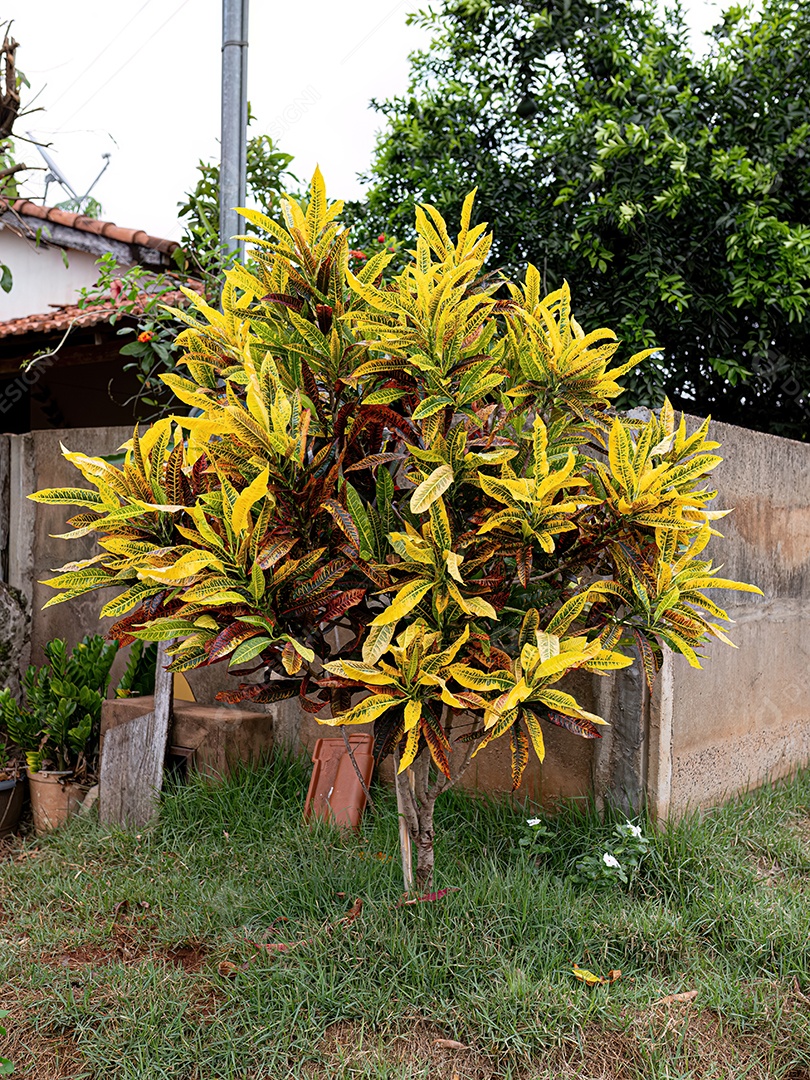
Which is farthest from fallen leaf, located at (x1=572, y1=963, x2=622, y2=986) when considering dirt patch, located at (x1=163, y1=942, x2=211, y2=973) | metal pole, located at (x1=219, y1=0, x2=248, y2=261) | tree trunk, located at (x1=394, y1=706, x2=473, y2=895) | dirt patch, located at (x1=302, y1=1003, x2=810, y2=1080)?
metal pole, located at (x1=219, y1=0, x2=248, y2=261)

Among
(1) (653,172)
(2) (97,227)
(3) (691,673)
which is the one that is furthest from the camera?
(2) (97,227)

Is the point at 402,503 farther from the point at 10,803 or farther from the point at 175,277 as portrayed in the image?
the point at 175,277

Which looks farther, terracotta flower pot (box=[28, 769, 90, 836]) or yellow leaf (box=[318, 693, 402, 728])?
terracotta flower pot (box=[28, 769, 90, 836])

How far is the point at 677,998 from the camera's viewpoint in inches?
101

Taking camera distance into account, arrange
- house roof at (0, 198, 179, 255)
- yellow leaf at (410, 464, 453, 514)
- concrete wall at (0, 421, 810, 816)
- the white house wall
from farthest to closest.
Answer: the white house wall → house roof at (0, 198, 179, 255) → concrete wall at (0, 421, 810, 816) → yellow leaf at (410, 464, 453, 514)

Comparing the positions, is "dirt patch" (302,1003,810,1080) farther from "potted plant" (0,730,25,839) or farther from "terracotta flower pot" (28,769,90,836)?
"potted plant" (0,730,25,839)

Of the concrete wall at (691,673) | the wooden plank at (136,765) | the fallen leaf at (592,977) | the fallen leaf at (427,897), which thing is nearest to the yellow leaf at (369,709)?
the fallen leaf at (427,897)

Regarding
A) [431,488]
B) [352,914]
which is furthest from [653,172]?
[352,914]

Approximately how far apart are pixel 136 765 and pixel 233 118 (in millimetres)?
2955

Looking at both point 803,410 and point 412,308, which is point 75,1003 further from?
point 803,410

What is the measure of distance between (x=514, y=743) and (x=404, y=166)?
547 cm

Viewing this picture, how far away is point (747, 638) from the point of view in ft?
13.5

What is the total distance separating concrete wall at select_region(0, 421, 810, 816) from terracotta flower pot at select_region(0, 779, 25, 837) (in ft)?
2.97

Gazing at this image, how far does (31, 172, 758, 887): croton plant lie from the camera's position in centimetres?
234
